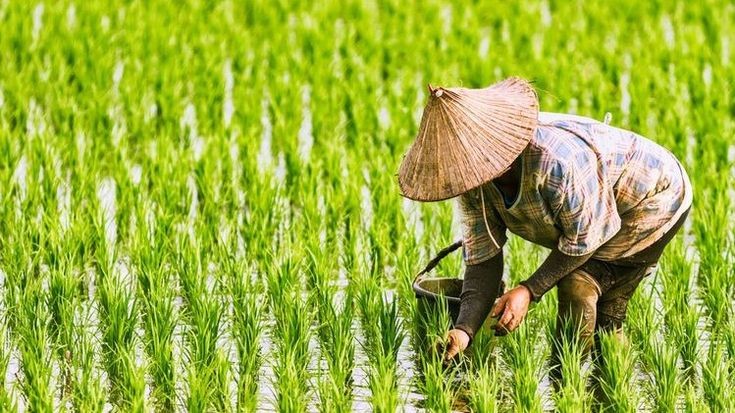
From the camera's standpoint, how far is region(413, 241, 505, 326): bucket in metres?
3.96

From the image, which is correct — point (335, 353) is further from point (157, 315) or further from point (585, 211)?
point (585, 211)

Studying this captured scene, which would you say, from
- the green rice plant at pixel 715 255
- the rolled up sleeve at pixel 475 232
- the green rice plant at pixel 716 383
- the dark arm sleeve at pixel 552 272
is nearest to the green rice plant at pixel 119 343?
the rolled up sleeve at pixel 475 232

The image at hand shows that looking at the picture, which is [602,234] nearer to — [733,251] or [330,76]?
[733,251]

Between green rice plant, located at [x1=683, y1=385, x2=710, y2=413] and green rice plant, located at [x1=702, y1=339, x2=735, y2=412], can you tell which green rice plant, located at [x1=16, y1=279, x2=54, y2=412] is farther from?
green rice plant, located at [x1=702, y1=339, x2=735, y2=412]

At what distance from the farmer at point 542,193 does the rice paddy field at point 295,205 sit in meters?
0.18

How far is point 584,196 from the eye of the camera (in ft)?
11.8

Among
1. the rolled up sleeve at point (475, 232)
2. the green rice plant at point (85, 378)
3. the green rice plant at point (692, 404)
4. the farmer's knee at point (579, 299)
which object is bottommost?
the green rice plant at point (692, 404)

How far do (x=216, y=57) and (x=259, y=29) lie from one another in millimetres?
1030

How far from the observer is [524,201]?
3637mm

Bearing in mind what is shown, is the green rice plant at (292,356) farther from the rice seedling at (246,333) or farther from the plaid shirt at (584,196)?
the plaid shirt at (584,196)

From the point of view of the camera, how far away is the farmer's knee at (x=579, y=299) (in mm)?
3881

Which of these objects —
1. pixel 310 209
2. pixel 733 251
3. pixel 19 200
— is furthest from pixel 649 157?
pixel 19 200

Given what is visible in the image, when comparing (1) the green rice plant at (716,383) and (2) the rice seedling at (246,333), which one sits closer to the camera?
(1) the green rice plant at (716,383)

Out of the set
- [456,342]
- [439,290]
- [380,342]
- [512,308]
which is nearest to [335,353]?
[380,342]
